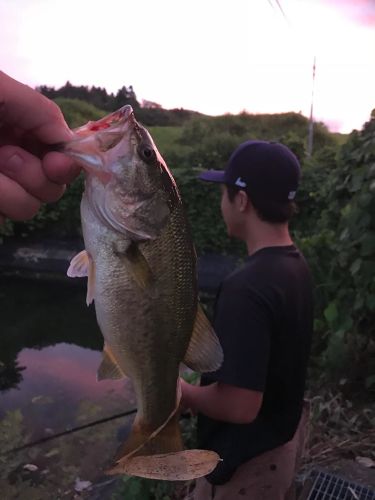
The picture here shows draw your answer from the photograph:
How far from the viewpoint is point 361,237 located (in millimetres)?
3820

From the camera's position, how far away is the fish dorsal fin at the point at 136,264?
1419mm

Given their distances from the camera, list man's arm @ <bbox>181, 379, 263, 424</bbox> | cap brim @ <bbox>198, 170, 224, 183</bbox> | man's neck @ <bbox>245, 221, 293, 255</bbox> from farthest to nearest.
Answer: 1. cap brim @ <bbox>198, 170, 224, 183</bbox>
2. man's neck @ <bbox>245, 221, 293, 255</bbox>
3. man's arm @ <bbox>181, 379, 263, 424</bbox>

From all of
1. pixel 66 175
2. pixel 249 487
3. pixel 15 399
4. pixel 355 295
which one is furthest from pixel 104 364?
pixel 15 399

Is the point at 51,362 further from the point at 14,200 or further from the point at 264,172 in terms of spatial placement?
the point at 14,200

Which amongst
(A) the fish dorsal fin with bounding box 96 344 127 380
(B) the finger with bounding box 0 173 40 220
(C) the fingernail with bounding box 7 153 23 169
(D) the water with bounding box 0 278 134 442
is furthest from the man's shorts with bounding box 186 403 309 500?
(D) the water with bounding box 0 278 134 442

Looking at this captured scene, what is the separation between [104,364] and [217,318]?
918mm

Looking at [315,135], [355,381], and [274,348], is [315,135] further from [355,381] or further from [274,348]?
[274,348]

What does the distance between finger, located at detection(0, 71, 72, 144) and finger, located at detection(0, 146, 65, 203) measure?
0.09m

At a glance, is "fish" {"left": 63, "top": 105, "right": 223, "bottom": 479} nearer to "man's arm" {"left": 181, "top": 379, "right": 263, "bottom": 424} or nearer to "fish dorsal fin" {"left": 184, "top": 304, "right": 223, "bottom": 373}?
"fish dorsal fin" {"left": 184, "top": 304, "right": 223, "bottom": 373}

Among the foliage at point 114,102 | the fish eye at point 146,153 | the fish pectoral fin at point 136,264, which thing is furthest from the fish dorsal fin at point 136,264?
the foliage at point 114,102

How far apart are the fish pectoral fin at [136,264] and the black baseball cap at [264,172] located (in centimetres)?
143

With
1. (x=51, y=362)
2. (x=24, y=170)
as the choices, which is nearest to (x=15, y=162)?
(x=24, y=170)

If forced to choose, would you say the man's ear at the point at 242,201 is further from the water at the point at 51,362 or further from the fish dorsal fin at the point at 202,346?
the water at the point at 51,362

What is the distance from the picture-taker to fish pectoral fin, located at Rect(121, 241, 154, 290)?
1419 millimetres
